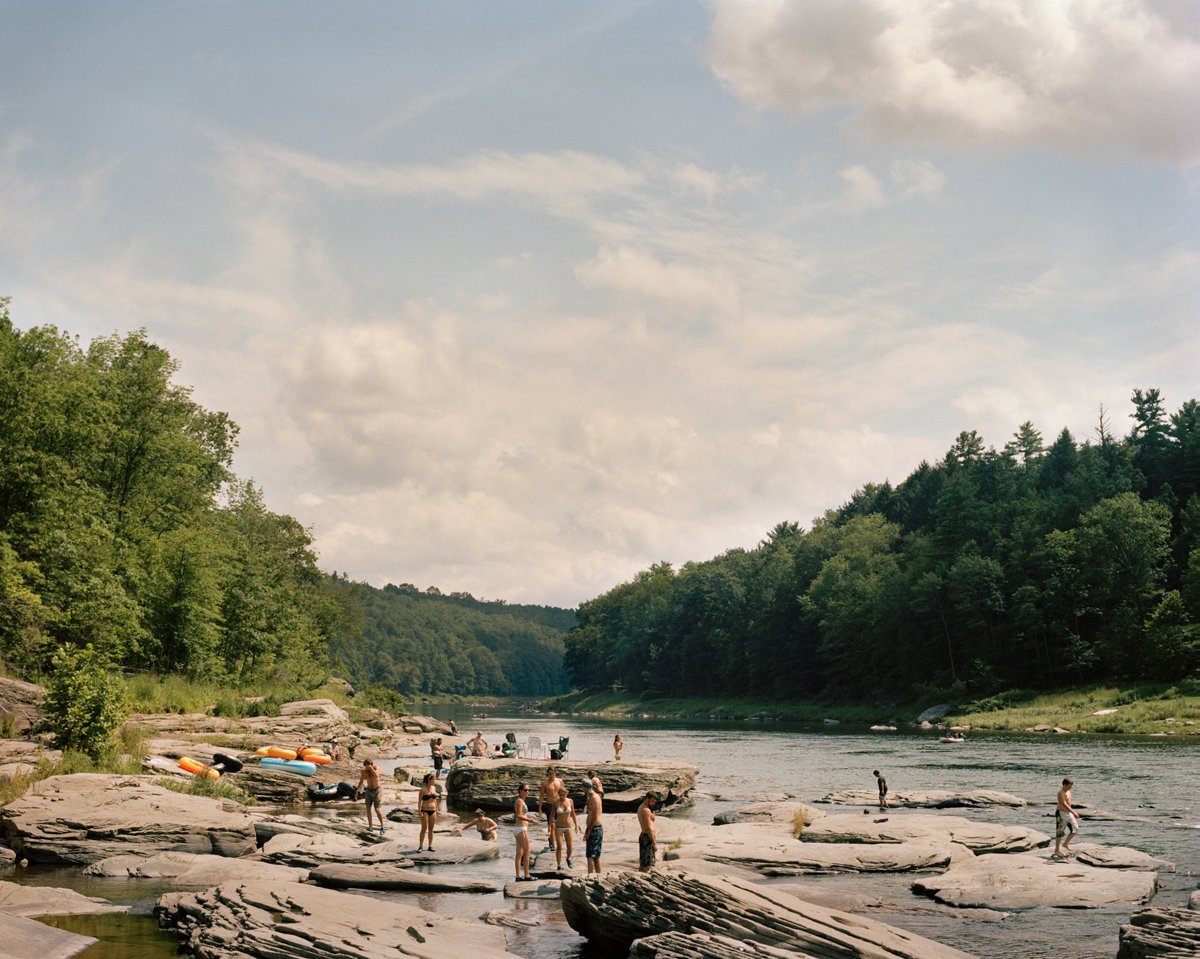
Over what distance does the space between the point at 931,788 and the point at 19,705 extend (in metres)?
34.0

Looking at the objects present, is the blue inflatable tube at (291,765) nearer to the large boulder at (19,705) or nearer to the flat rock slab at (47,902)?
the large boulder at (19,705)

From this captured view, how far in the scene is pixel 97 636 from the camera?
4466 centimetres

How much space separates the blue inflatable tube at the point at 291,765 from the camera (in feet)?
124

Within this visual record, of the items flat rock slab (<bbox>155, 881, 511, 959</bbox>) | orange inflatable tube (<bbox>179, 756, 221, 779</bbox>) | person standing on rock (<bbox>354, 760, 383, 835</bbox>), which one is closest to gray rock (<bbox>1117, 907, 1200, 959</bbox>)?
flat rock slab (<bbox>155, 881, 511, 959</bbox>)

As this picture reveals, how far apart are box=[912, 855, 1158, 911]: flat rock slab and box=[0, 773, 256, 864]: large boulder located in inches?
645

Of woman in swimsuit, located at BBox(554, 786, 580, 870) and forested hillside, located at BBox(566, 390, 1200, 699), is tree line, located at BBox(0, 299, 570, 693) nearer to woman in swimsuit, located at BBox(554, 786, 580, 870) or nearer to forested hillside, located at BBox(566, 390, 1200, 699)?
woman in swimsuit, located at BBox(554, 786, 580, 870)

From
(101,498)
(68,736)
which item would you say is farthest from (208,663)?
(68,736)

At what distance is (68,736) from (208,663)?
3097cm

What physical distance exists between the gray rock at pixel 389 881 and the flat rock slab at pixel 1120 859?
1417cm

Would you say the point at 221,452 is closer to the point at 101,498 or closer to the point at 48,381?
the point at 101,498

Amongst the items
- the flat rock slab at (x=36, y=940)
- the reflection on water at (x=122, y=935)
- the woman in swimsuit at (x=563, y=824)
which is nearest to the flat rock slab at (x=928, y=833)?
the woman in swimsuit at (x=563, y=824)

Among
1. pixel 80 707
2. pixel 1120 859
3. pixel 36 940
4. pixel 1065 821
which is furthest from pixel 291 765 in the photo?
pixel 1120 859

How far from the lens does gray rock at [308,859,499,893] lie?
2177 cm

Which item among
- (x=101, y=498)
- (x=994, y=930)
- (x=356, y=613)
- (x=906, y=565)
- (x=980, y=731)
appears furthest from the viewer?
(x=906, y=565)
